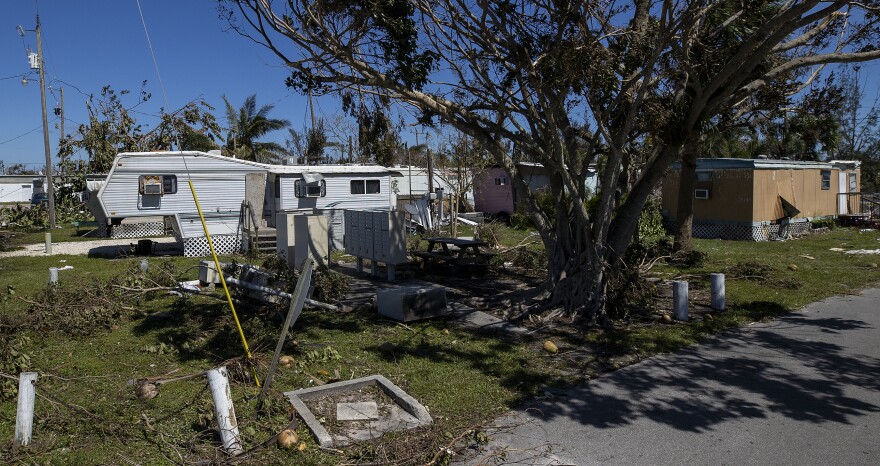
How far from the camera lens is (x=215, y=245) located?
18.0 m

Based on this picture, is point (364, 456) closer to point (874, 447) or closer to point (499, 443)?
point (499, 443)

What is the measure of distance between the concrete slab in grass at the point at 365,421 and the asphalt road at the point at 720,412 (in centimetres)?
73

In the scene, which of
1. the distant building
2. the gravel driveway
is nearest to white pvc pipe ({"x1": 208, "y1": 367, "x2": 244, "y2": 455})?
the gravel driveway

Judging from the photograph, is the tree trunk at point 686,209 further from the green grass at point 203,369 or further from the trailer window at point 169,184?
the trailer window at point 169,184

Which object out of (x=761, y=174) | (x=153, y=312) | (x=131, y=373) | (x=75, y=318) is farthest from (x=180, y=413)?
(x=761, y=174)

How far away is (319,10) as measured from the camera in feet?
30.6

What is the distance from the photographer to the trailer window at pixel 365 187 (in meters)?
20.2

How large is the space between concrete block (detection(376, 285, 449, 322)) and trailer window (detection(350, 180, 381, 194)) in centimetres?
1086

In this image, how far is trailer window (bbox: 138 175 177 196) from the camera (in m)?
16.9

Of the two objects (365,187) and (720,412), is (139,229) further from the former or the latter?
(720,412)

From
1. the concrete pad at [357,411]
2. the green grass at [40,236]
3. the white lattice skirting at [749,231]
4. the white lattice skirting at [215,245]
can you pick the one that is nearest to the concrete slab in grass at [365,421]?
the concrete pad at [357,411]

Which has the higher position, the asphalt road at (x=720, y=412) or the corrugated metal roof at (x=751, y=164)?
the corrugated metal roof at (x=751, y=164)

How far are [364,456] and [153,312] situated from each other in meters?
6.38

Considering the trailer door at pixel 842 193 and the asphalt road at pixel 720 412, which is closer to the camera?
the asphalt road at pixel 720 412
